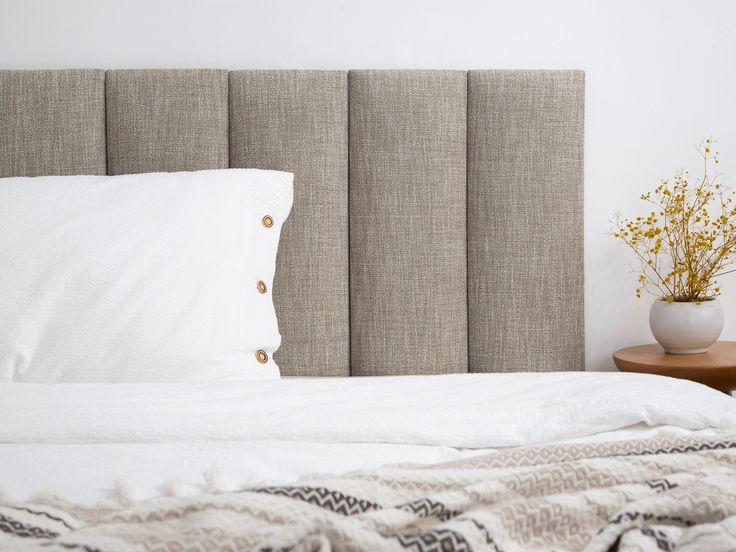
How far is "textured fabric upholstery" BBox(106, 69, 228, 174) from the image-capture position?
1939 millimetres

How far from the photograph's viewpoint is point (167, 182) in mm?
1700

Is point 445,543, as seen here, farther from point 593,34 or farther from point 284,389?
point 593,34

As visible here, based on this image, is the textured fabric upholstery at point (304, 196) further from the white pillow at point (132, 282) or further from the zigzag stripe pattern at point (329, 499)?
the zigzag stripe pattern at point (329, 499)

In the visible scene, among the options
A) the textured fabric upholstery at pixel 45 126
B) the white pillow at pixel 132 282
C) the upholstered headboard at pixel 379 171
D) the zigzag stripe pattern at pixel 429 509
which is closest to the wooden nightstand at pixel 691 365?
the upholstered headboard at pixel 379 171

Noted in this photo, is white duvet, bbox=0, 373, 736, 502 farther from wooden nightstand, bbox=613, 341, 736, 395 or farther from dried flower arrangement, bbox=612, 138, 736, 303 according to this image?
dried flower arrangement, bbox=612, 138, 736, 303

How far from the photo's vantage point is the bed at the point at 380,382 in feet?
2.41

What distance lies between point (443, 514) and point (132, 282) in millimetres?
948

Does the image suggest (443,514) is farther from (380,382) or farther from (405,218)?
(405,218)

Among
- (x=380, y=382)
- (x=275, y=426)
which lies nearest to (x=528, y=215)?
(x=380, y=382)

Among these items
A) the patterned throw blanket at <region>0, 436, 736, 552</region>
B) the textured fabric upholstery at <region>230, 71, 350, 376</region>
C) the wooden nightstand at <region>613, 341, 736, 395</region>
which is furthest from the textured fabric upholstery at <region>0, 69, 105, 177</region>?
the wooden nightstand at <region>613, 341, 736, 395</region>

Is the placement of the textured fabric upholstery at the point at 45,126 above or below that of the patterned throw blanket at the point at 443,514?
above

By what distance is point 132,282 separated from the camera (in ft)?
4.95

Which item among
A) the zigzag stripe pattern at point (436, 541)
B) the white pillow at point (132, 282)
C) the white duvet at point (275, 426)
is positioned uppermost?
the white pillow at point (132, 282)

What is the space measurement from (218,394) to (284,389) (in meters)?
0.11
